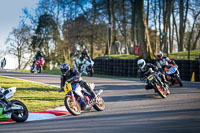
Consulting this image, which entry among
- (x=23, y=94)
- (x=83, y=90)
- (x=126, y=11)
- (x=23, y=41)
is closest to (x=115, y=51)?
(x=126, y=11)

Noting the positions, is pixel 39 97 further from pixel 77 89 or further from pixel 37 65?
pixel 37 65

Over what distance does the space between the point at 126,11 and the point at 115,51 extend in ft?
19.8

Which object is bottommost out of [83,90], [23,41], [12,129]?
[12,129]

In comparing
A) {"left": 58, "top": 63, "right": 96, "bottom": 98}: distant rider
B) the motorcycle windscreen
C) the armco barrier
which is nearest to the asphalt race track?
the motorcycle windscreen

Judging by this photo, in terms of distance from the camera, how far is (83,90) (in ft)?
28.3

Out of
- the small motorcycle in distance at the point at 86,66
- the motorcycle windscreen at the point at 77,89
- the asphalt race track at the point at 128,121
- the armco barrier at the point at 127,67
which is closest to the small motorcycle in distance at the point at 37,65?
the small motorcycle in distance at the point at 86,66

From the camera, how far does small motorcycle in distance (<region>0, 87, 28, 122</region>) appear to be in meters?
7.07

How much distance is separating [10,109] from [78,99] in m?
1.96

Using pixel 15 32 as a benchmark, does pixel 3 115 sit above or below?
below

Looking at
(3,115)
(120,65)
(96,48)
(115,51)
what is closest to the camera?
(3,115)

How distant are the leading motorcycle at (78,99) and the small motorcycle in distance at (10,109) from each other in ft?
3.74

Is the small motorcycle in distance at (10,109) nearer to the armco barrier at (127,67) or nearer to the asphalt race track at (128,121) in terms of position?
the asphalt race track at (128,121)

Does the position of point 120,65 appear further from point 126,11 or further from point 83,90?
point 126,11

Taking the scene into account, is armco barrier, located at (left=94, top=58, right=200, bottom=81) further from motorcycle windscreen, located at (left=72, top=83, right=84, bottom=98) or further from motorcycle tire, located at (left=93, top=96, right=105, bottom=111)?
motorcycle windscreen, located at (left=72, top=83, right=84, bottom=98)
